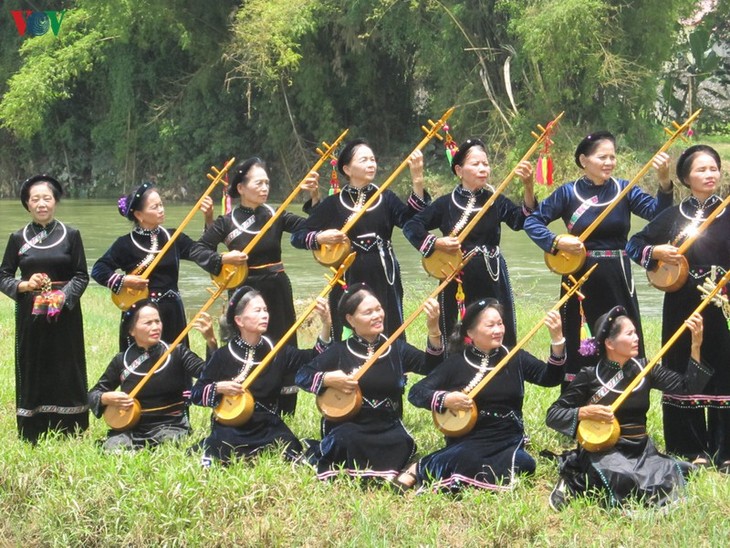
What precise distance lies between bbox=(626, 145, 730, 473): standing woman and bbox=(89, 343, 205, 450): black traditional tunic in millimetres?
2280

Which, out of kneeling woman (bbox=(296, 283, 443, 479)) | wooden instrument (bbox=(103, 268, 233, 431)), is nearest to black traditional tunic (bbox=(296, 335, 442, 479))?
kneeling woman (bbox=(296, 283, 443, 479))

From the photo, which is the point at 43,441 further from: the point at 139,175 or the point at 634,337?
the point at 139,175

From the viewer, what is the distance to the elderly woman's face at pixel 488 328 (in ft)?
17.7

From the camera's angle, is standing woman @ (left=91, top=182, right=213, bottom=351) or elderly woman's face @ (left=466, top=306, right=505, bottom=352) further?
standing woman @ (left=91, top=182, right=213, bottom=351)

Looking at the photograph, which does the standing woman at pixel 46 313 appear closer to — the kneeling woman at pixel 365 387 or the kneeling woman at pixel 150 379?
the kneeling woman at pixel 150 379

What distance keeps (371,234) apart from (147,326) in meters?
1.26

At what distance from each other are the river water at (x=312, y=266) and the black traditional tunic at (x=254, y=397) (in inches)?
225

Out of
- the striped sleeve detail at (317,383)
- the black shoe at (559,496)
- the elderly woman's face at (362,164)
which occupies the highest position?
the elderly woman's face at (362,164)

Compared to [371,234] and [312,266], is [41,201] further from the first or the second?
[312,266]

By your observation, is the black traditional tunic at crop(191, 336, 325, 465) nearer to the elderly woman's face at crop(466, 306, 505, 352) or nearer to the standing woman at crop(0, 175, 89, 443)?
the elderly woman's face at crop(466, 306, 505, 352)

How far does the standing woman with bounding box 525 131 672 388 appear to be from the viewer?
5852mm

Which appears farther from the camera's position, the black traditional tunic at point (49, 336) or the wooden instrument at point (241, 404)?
the black traditional tunic at point (49, 336)

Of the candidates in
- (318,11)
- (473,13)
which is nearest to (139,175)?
(318,11)

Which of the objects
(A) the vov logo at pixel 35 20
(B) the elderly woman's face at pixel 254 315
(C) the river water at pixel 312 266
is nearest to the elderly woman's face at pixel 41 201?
(B) the elderly woman's face at pixel 254 315
